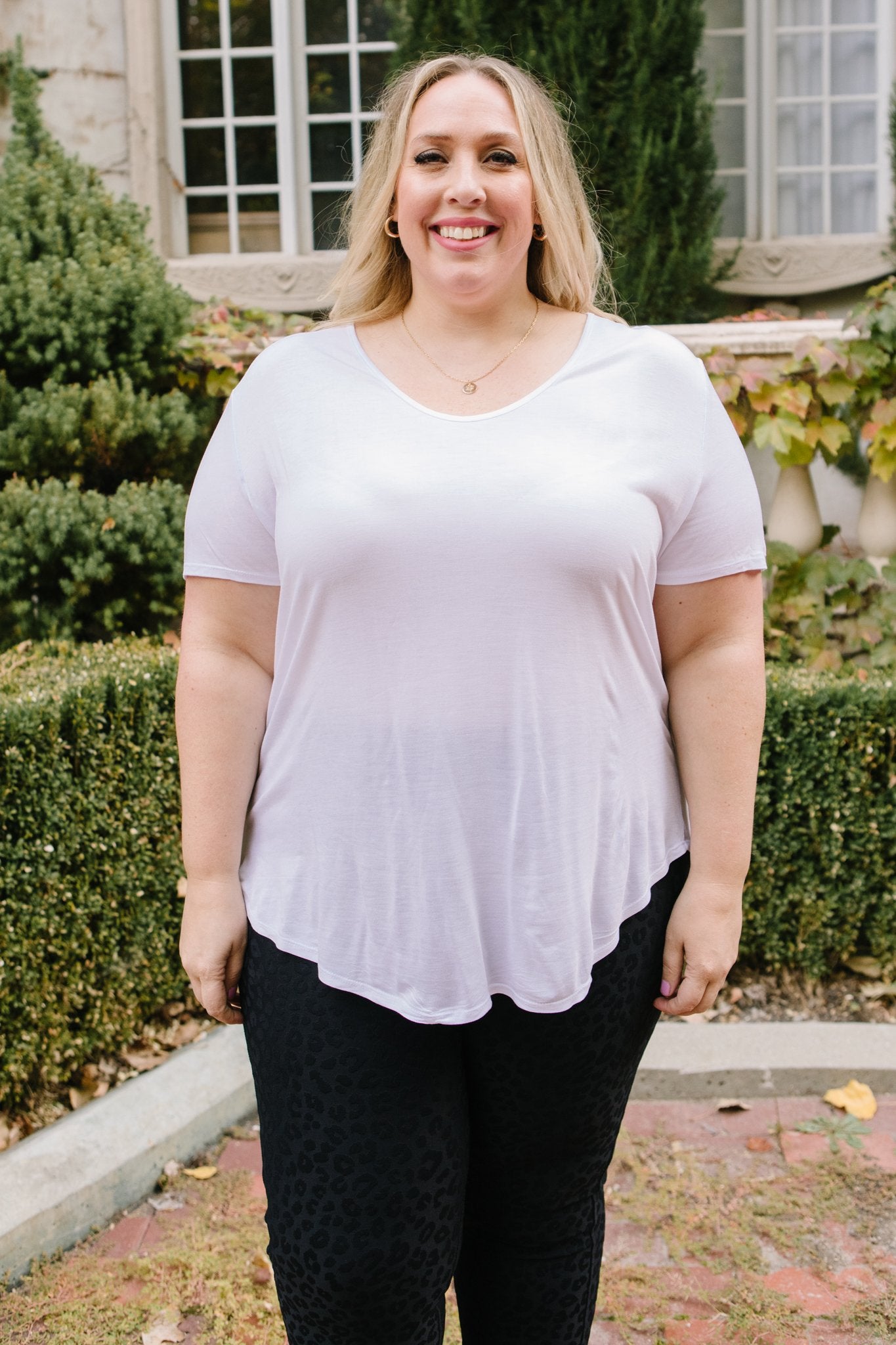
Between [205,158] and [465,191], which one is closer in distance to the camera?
[465,191]

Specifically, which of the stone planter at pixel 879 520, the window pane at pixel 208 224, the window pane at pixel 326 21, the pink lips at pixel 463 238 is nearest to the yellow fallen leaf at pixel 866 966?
the stone planter at pixel 879 520

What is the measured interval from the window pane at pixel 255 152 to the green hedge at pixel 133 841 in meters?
3.92

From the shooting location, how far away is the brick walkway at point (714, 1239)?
2.21m

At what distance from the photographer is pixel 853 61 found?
21.1 feet

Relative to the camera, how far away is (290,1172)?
4.61 ft

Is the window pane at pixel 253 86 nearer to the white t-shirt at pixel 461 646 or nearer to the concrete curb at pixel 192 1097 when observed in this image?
the concrete curb at pixel 192 1097

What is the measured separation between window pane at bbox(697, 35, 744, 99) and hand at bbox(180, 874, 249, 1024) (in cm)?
615

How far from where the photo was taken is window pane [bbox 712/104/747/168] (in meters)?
6.54

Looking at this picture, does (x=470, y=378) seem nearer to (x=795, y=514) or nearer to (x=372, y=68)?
(x=795, y=514)

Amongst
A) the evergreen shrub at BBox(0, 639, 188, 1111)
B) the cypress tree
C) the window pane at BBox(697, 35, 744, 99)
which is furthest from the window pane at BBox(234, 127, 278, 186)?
the evergreen shrub at BBox(0, 639, 188, 1111)

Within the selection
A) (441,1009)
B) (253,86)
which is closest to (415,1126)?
(441,1009)

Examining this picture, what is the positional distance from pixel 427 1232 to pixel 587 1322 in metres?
0.40

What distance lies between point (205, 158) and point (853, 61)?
3467mm

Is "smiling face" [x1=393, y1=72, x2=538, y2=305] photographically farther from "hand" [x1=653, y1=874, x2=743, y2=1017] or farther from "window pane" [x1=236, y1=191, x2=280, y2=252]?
"window pane" [x1=236, y1=191, x2=280, y2=252]
